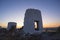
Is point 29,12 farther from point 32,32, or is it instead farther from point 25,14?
point 32,32

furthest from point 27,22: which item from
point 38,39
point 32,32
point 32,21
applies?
point 38,39

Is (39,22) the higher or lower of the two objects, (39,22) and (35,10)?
the lower

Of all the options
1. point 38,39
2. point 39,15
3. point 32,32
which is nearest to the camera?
point 38,39

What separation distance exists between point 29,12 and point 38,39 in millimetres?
4356

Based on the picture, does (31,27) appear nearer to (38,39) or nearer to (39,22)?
(39,22)

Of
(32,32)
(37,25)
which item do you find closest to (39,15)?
(37,25)

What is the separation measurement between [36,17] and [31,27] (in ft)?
4.83

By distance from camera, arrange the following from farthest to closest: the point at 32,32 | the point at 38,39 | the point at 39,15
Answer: the point at 39,15 < the point at 32,32 < the point at 38,39

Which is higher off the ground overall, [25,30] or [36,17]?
[36,17]

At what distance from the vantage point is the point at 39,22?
39.9 feet

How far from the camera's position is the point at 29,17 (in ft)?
37.3

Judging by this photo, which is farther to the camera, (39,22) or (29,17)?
(39,22)

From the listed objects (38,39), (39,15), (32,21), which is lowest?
(38,39)

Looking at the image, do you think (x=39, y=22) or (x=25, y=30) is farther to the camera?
(x=39, y=22)
